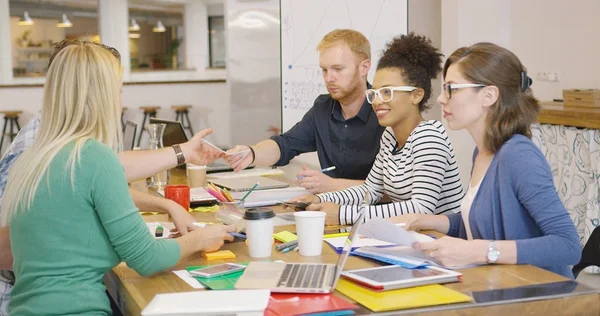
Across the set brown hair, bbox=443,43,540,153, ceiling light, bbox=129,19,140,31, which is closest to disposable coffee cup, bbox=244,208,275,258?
brown hair, bbox=443,43,540,153

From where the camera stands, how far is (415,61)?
277cm

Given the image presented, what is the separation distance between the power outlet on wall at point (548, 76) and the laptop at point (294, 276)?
3.54m

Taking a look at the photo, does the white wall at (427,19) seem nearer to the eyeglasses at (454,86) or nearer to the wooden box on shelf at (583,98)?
the wooden box on shelf at (583,98)

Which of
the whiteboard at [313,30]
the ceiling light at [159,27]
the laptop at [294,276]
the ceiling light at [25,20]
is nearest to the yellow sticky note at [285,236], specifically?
the laptop at [294,276]

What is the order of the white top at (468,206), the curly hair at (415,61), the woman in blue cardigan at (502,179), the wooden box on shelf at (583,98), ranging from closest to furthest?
the woman in blue cardigan at (502,179) < the white top at (468,206) < the curly hair at (415,61) < the wooden box on shelf at (583,98)

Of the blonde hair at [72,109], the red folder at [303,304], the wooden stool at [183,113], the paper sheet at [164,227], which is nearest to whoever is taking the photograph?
the red folder at [303,304]

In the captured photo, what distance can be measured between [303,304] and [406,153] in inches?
46.4

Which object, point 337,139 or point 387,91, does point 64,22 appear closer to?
point 337,139

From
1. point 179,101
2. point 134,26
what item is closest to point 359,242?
point 179,101

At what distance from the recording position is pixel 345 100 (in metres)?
3.27

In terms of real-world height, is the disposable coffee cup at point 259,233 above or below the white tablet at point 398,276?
above

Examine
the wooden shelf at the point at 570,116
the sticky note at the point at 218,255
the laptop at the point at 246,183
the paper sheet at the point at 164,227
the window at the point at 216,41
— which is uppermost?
the window at the point at 216,41

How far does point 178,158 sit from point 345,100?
0.92 metres

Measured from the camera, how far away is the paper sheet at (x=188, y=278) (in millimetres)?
1749
